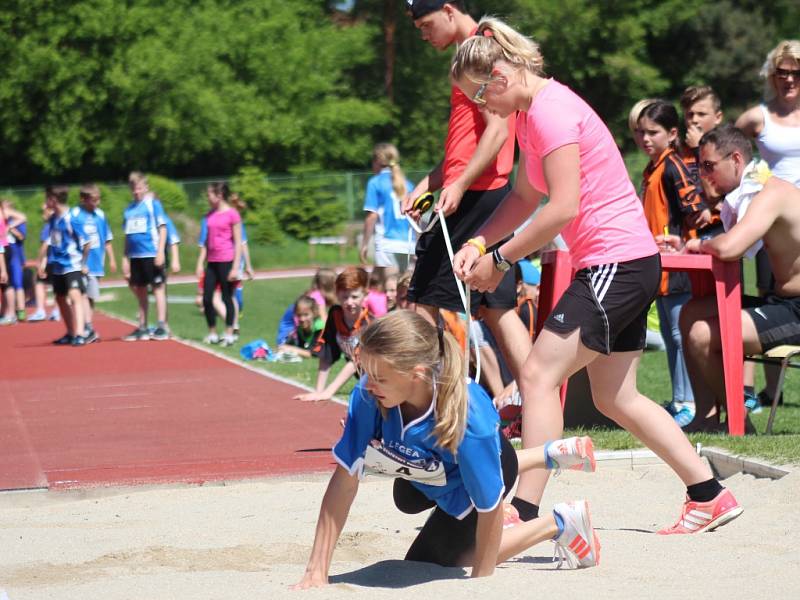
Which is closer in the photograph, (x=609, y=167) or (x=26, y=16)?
(x=609, y=167)

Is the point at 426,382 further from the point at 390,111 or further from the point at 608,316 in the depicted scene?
the point at 390,111

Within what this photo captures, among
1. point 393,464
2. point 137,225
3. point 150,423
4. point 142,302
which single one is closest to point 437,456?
point 393,464

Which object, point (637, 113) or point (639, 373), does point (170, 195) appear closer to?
point (639, 373)

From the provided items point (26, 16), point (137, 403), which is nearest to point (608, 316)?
point (137, 403)

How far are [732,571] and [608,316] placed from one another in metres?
1.13

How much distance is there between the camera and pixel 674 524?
551 cm

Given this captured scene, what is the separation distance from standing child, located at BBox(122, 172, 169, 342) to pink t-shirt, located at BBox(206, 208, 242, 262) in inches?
23.4

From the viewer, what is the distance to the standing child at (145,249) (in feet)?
50.2

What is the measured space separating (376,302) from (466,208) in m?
3.68

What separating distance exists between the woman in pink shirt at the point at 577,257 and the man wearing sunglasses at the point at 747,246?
192cm

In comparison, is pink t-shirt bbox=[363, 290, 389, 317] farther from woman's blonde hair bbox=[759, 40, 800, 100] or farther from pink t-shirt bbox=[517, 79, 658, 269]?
pink t-shirt bbox=[517, 79, 658, 269]

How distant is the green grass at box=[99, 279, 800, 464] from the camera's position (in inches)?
267

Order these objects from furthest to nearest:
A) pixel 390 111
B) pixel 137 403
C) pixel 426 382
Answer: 1. pixel 390 111
2. pixel 137 403
3. pixel 426 382

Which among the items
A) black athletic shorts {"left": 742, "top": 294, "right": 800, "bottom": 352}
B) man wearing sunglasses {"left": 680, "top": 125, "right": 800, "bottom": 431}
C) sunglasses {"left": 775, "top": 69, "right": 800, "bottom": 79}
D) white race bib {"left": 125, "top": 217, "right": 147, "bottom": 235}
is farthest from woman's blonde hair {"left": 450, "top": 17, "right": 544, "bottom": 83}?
white race bib {"left": 125, "top": 217, "right": 147, "bottom": 235}
